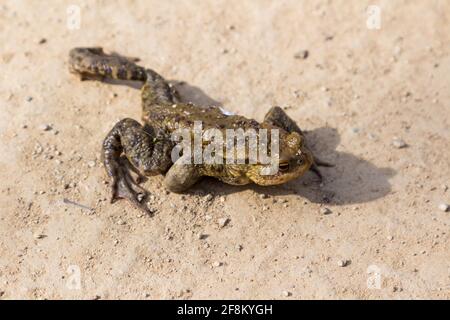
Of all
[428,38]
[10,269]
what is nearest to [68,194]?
[10,269]

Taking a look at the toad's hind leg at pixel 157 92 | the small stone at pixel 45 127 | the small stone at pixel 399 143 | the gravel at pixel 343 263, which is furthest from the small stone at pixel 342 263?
the small stone at pixel 45 127

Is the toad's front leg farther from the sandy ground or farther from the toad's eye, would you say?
the toad's eye

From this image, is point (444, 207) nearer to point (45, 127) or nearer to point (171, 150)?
point (171, 150)

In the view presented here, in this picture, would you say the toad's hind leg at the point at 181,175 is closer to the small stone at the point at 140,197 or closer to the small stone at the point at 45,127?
the small stone at the point at 140,197

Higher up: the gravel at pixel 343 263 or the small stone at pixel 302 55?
the small stone at pixel 302 55

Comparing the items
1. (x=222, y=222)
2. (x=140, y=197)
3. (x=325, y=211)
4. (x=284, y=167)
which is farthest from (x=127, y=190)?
(x=325, y=211)
